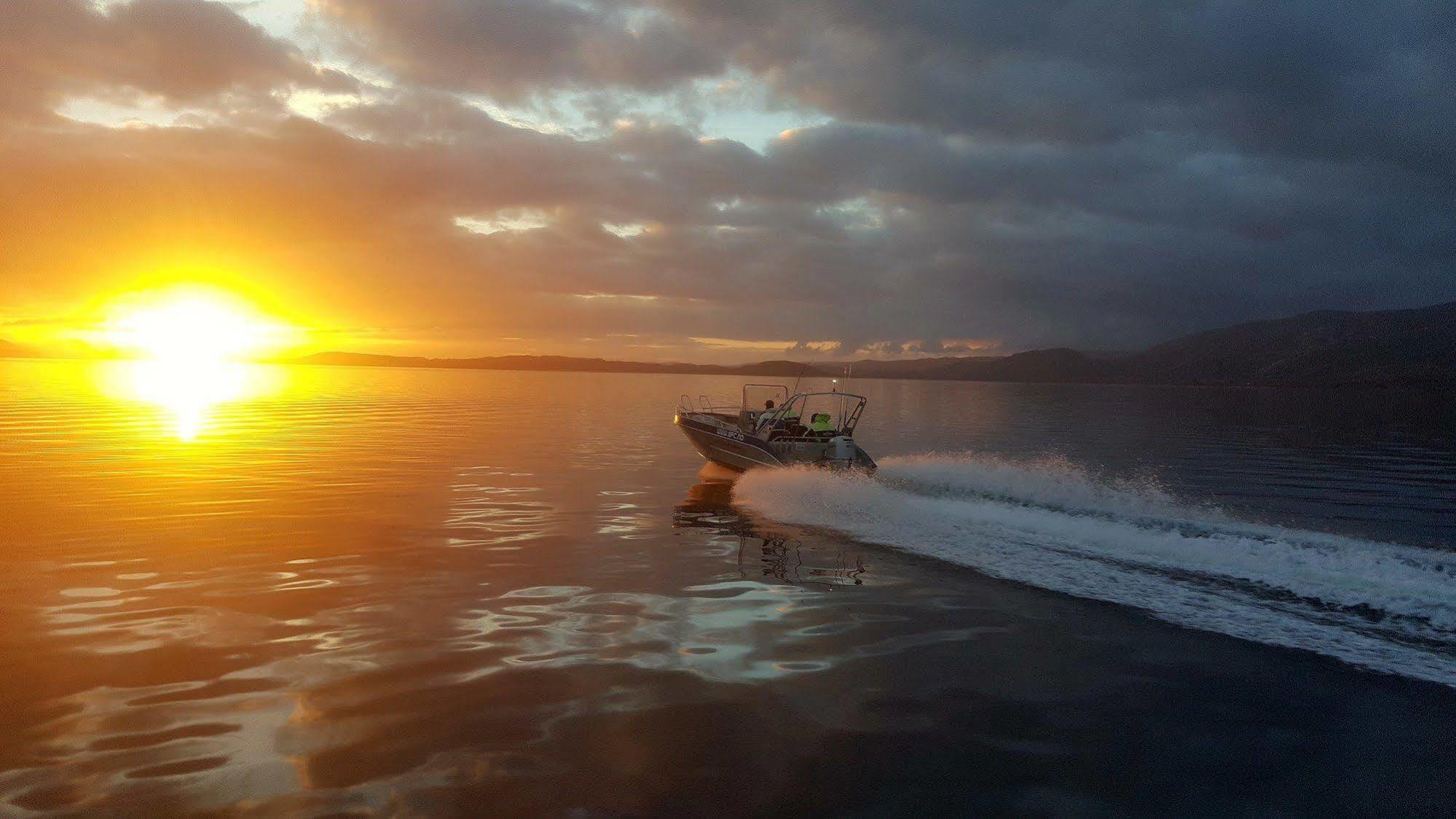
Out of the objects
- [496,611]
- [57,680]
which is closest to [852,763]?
[496,611]

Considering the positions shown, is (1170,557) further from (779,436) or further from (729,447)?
(729,447)

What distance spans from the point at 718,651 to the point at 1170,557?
354 inches

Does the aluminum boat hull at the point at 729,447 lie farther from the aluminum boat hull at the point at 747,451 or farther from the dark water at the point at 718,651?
the dark water at the point at 718,651

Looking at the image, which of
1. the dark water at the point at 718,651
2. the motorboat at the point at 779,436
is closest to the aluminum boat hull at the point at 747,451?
the motorboat at the point at 779,436

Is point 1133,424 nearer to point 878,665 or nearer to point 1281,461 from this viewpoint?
point 1281,461

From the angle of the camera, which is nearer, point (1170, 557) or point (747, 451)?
point (1170, 557)

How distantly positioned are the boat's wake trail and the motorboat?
7.42 ft

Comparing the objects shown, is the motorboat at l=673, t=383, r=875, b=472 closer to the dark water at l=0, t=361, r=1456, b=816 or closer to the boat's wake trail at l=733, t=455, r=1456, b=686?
the boat's wake trail at l=733, t=455, r=1456, b=686

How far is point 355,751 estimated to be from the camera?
6.91 metres

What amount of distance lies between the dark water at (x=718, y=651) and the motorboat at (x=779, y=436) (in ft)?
7.81

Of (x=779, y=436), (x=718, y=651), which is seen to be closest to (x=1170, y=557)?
(x=718, y=651)

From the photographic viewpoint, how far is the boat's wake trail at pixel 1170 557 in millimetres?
10258

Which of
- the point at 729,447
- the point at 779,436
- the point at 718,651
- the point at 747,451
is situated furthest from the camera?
the point at 729,447

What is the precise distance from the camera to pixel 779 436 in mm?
26047
